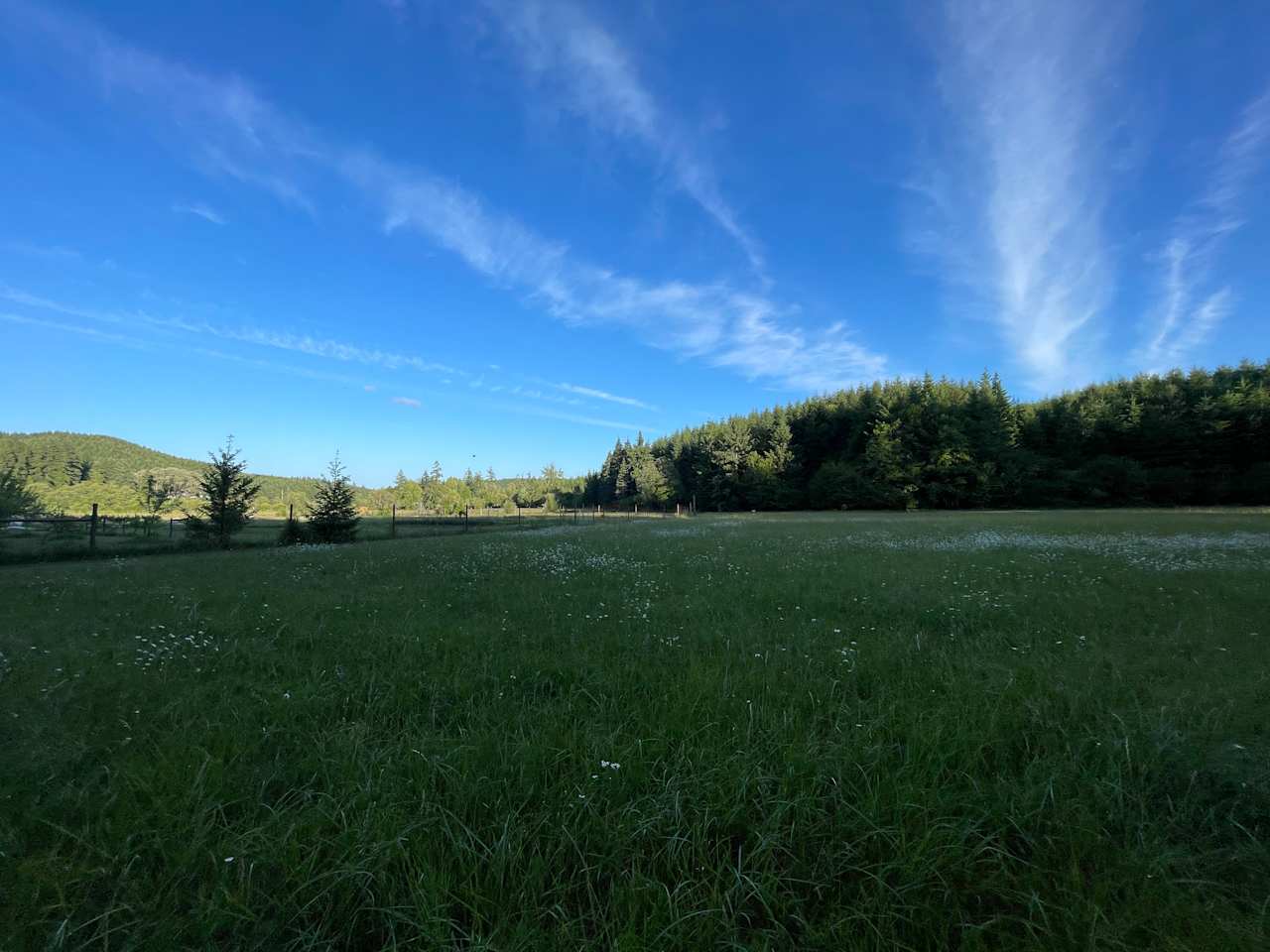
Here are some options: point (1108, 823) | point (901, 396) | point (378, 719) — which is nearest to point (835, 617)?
point (1108, 823)

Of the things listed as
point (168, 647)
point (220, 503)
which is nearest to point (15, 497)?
point (220, 503)

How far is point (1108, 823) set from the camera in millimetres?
2480

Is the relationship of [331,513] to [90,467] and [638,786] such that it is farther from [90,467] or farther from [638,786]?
[90,467]

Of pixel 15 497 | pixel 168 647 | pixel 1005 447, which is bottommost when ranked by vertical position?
pixel 168 647

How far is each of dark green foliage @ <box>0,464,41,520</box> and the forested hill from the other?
63.8m

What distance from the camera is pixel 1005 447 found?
54781 millimetres

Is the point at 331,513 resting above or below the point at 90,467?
below

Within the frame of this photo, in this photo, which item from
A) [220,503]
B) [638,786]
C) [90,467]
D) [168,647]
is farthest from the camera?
[90,467]

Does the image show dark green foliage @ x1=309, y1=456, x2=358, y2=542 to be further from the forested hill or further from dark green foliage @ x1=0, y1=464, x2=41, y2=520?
the forested hill

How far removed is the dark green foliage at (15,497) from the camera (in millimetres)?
20922

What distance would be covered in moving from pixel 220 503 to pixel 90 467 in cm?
8880

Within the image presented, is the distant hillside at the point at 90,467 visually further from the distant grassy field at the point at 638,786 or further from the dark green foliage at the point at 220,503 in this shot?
the distant grassy field at the point at 638,786

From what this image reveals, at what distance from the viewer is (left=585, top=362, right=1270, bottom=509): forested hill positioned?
47312 millimetres

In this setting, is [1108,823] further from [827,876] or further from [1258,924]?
[827,876]
